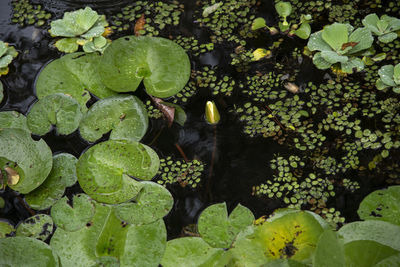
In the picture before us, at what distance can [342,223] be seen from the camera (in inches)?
61.4

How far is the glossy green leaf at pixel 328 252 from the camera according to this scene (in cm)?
131

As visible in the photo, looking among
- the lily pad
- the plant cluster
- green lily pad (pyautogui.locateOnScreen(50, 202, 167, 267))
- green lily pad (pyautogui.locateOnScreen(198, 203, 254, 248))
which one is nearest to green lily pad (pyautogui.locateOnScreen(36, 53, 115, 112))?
the lily pad

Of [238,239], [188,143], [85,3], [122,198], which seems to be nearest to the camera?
[238,239]

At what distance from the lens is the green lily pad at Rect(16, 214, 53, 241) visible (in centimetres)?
163

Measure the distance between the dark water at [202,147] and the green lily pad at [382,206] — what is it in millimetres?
33

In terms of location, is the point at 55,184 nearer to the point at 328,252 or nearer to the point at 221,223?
the point at 221,223

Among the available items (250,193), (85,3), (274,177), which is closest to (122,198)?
(250,193)

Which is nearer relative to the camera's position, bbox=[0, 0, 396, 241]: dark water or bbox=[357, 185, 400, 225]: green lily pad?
bbox=[357, 185, 400, 225]: green lily pad

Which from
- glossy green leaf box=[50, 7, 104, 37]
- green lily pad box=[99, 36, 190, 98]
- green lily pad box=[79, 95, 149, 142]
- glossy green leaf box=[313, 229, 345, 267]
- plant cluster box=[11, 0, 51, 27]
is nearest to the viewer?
glossy green leaf box=[313, 229, 345, 267]

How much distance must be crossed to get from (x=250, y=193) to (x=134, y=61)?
88 centimetres

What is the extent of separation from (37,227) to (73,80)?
755 mm

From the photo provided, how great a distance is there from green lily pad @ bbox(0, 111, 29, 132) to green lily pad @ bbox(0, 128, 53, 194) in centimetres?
18

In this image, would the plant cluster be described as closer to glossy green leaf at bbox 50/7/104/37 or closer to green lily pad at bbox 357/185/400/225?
glossy green leaf at bbox 50/7/104/37

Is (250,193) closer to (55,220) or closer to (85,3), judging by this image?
(55,220)
